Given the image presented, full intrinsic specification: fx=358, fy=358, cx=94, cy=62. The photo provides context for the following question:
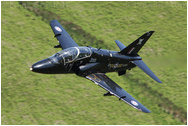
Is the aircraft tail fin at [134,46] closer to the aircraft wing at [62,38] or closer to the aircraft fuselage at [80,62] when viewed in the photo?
the aircraft fuselage at [80,62]

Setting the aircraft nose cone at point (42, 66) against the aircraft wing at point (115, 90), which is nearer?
the aircraft wing at point (115, 90)

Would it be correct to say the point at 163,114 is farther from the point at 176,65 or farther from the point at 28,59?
the point at 28,59

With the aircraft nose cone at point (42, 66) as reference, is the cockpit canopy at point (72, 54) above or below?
above

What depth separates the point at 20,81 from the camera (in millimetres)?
28594

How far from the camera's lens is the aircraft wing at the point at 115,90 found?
24.3 metres

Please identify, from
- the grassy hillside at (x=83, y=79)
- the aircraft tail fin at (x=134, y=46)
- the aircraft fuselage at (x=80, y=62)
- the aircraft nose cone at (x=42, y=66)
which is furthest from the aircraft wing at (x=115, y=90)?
the aircraft nose cone at (x=42, y=66)

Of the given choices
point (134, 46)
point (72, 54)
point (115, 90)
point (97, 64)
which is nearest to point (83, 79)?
point (97, 64)

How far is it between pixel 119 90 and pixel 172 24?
1499 cm

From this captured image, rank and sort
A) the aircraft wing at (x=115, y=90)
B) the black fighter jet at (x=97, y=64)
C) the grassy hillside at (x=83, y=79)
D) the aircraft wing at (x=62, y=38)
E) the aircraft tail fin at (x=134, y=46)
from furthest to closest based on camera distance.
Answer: the aircraft wing at (x=62, y=38) < the aircraft tail fin at (x=134, y=46) < the grassy hillside at (x=83, y=79) < the black fighter jet at (x=97, y=64) < the aircraft wing at (x=115, y=90)

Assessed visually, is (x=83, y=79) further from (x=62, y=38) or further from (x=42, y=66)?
(x=42, y=66)

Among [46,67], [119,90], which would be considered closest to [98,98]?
[119,90]

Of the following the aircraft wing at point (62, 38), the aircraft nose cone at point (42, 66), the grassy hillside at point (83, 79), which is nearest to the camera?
the aircraft nose cone at point (42, 66)

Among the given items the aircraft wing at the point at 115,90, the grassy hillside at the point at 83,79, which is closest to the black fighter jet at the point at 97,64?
the aircraft wing at the point at 115,90

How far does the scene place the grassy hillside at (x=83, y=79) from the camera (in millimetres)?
26422
